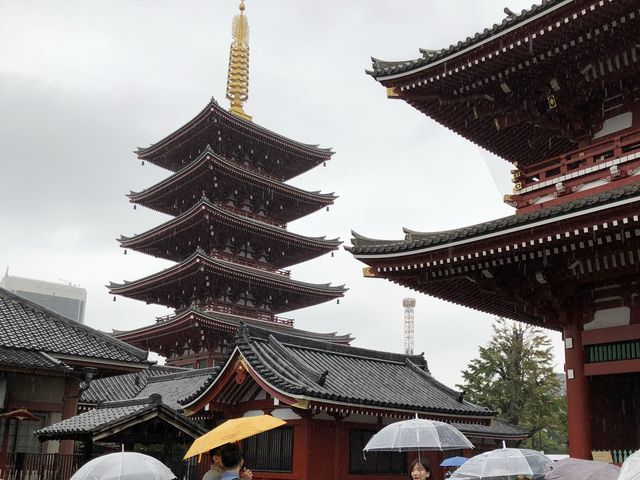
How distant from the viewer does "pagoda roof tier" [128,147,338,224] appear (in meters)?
36.7

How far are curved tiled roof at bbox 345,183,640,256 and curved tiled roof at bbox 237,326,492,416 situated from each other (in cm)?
371

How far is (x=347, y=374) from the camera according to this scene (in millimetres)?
19125

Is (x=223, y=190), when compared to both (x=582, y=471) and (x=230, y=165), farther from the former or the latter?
(x=582, y=471)

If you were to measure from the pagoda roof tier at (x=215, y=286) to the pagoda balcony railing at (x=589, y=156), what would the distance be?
2356 cm

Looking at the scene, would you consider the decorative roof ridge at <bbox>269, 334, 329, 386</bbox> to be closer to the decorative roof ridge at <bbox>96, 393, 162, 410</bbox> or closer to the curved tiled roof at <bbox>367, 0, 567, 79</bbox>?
the decorative roof ridge at <bbox>96, 393, 162, 410</bbox>

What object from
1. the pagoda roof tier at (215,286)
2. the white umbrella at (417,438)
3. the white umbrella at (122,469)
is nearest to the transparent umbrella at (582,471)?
the white umbrella at (417,438)

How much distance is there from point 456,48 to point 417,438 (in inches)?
297

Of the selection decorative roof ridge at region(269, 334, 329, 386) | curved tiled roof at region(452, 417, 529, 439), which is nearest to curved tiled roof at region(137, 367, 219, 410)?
decorative roof ridge at region(269, 334, 329, 386)

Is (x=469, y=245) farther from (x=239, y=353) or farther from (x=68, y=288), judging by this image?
(x=68, y=288)

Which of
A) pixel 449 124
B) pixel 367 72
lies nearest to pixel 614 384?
pixel 449 124

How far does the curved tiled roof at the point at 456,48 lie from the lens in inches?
477

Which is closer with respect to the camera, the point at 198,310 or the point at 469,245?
the point at 469,245

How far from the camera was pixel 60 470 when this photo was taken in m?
15.6

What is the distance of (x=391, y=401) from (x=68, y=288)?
15717 cm
